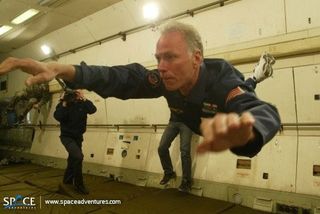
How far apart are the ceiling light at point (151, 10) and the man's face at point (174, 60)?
3834mm

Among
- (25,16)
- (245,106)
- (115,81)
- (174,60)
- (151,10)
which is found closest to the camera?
(245,106)

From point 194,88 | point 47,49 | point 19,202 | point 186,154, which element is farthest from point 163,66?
point 47,49

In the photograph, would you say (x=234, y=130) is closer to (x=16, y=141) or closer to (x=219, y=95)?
(x=219, y=95)

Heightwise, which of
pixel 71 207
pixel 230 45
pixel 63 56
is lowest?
pixel 71 207

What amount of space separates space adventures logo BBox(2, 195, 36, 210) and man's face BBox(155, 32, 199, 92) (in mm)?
3233

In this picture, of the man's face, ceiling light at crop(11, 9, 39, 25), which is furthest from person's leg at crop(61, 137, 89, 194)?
ceiling light at crop(11, 9, 39, 25)

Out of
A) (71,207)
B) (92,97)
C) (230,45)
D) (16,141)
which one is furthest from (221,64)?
(16,141)

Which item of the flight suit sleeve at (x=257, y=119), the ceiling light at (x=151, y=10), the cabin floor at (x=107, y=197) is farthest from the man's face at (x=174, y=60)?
the ceiling light at (x=151, y=10)

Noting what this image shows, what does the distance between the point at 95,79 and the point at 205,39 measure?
3.43 m

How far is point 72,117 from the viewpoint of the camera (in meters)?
4.75

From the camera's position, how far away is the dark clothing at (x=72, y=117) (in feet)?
15.6

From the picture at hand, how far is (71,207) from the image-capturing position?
13.0 ft

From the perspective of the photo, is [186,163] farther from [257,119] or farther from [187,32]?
[257,119]

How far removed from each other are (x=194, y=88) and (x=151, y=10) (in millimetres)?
3949
